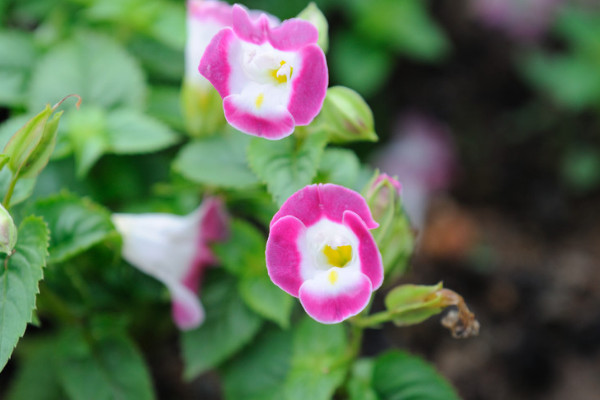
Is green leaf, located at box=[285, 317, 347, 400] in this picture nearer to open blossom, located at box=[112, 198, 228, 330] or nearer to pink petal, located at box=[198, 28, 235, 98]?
open blossom, located at box=[112, 198, 228, 330]

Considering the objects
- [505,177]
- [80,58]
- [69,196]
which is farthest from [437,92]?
[69,196]

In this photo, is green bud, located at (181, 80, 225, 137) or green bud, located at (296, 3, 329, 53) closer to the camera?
green bud, located at (296, 3, 329, 53)

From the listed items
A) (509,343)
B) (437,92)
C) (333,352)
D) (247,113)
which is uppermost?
(247,113)

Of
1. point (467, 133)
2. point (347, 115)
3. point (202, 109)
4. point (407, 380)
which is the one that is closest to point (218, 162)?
point (202, 109)

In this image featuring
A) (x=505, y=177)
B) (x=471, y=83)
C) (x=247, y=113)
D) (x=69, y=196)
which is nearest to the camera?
(x=247, y=113)

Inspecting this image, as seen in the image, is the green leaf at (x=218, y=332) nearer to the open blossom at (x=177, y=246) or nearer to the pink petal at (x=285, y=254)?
the open blossom at (x=177, y=246)

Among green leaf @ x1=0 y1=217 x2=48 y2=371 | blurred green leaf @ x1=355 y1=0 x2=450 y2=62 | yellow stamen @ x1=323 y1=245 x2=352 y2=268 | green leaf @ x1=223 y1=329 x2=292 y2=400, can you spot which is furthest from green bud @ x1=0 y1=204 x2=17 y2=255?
blurred green leaf @ x1=355 y1=0 x2=450 y2=62

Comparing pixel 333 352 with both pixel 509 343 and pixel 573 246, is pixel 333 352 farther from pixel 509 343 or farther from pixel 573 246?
pixel 573 246

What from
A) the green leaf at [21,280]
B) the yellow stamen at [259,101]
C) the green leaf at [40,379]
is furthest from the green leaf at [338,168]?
the green leaf at [40,379]
